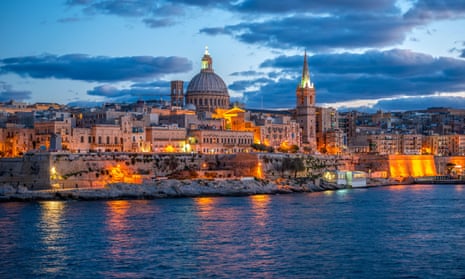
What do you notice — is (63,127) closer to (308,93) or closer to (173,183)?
(173,183)

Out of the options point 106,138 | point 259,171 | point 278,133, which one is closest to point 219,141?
point 259,171

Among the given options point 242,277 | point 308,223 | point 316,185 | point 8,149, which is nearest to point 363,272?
point 242,277

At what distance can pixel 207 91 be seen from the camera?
198 ft

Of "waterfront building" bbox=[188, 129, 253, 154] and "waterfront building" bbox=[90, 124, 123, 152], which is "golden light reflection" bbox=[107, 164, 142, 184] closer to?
"waterfront building" bbox=[90, 124, 123, 152]

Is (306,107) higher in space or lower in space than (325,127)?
higher

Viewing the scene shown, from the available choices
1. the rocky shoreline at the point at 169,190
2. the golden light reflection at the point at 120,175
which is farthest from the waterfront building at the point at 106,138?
the rocky shoreline at the point at 169,190

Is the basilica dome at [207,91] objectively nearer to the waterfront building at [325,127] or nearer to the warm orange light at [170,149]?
the waterfront building at [325,127]

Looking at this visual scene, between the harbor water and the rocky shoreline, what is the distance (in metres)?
1.54

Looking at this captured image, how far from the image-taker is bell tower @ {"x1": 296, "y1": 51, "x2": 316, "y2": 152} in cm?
5953

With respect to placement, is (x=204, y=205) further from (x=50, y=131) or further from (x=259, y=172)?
(x=259, y=172)

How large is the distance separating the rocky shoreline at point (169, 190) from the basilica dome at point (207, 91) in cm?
2010

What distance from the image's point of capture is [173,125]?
156 feet

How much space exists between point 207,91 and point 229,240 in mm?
41443

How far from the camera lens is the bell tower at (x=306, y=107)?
195ft
